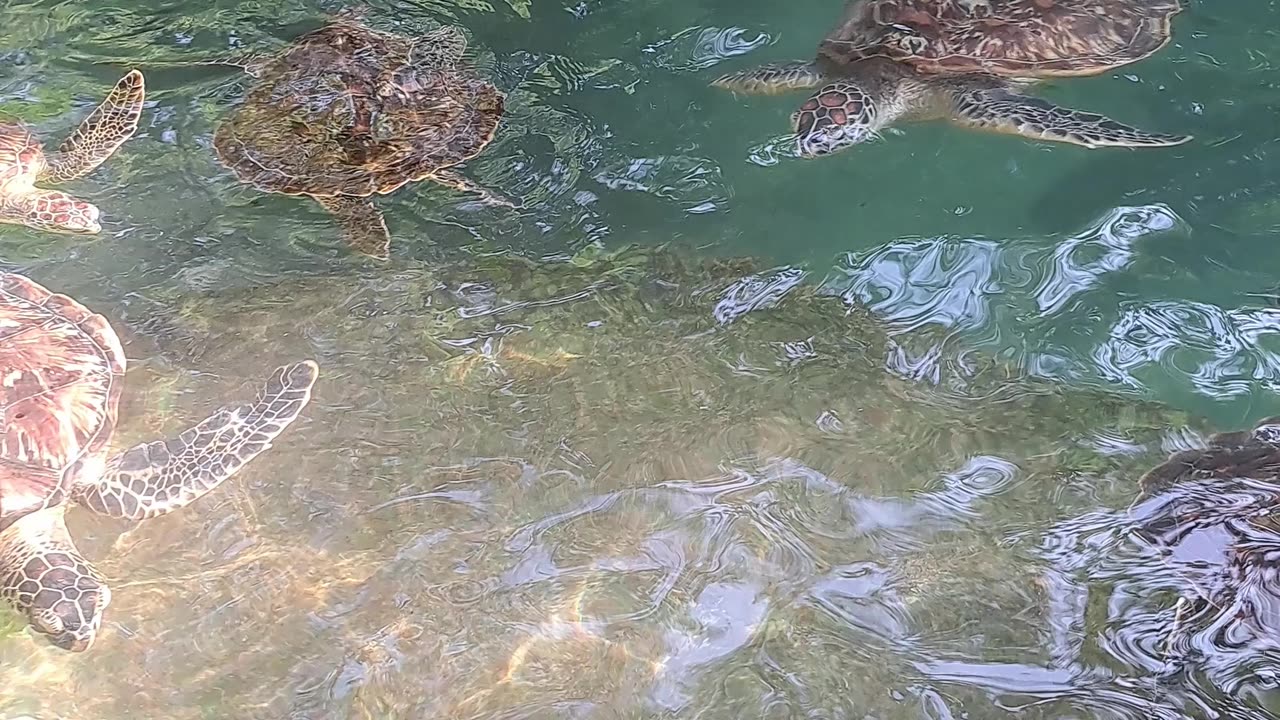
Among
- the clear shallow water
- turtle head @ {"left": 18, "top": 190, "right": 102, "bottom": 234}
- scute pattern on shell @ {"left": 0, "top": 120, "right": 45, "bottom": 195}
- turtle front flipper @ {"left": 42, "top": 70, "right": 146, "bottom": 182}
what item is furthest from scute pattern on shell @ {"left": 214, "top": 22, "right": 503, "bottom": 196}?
scute pattern on shell @ {"left": 0, "top": 120, "right": 45, "bottom": 195}

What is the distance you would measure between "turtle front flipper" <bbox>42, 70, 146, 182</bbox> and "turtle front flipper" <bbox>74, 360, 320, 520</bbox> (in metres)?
1.59

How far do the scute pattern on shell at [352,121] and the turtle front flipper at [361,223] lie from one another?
4 centimetres

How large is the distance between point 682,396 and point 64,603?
176 centimetres

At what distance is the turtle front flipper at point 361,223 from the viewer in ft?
10.7

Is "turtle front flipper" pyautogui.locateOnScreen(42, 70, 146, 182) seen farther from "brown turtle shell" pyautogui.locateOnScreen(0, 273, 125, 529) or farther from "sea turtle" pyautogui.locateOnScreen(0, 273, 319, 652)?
"sea turtle" pyautogui.locateOnScreen(0, 273, 319, 652)

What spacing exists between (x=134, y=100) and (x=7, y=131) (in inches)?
21.9

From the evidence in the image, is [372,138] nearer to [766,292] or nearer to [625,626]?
[766,292]

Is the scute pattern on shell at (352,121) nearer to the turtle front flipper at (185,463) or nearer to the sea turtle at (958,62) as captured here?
the turtle front flipper at (185,463)

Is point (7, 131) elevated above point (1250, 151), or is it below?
below

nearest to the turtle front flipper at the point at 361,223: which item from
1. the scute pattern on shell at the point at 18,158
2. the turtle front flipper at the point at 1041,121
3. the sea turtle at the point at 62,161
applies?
the sea turtle at the point at 62,161

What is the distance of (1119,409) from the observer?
8.93 feet

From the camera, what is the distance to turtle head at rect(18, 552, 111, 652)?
212 centimetres

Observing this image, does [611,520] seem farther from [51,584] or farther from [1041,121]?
[1041,121]

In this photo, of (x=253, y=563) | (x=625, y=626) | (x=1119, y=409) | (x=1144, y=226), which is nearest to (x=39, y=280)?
(x=253, y=563)
